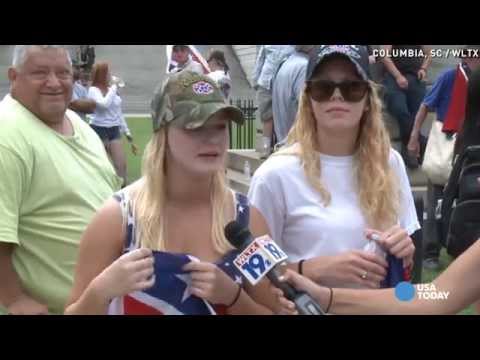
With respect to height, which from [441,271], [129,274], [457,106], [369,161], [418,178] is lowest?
[441,271]

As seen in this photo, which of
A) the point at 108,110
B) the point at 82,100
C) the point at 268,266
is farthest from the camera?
the point at 108,110

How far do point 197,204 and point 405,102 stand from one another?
2.29m

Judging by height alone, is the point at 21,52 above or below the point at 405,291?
above

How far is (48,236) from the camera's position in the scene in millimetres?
2359

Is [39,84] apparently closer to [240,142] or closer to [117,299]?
[117,299]

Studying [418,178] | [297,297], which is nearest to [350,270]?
[297,297]

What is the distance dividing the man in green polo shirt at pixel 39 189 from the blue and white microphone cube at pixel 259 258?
32.5 inches

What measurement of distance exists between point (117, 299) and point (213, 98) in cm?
55

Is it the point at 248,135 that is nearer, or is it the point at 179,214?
the point at 179,214

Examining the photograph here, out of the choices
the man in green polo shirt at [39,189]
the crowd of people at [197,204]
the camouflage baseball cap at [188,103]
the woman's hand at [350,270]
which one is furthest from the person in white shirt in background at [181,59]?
the woman's hand at [350,270]

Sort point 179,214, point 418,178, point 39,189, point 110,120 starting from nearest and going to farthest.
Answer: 1. point 179,214
2. point 39,189
3. point 418,178
4. point 110,120

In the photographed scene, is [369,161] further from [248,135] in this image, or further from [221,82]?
[248,135]

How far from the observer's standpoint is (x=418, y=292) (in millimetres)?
2006

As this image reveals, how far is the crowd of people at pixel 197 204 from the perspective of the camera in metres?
1.84
